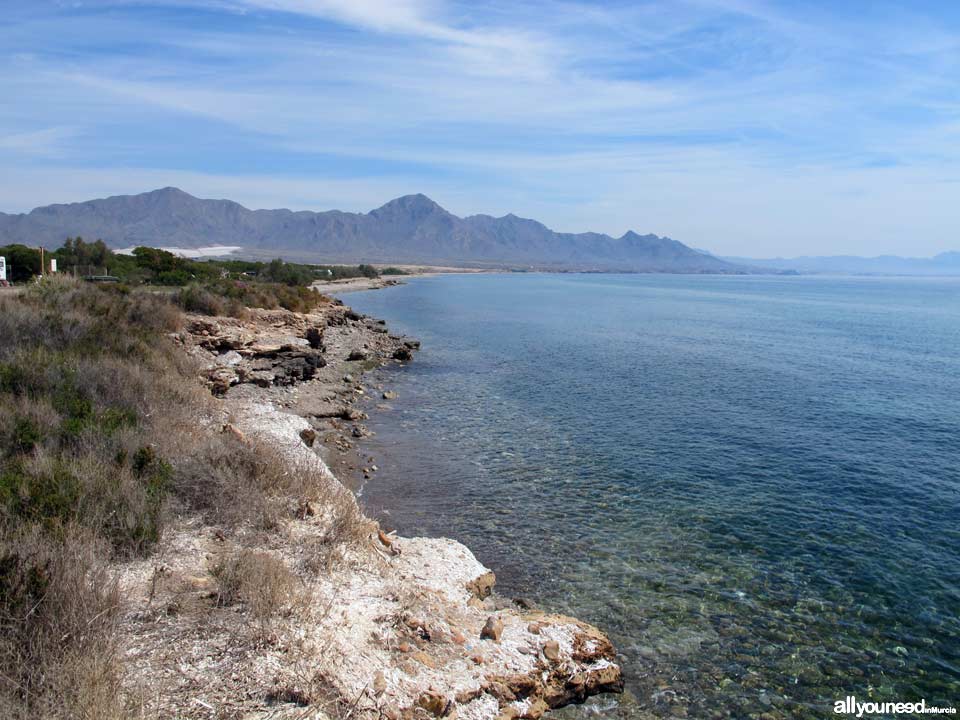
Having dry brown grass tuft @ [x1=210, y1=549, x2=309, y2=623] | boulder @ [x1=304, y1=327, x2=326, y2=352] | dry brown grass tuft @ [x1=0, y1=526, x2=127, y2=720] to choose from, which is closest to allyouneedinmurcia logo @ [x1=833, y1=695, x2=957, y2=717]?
dry brown grass tuft @ [x1=210, y1=549, x2=309, y2=623]

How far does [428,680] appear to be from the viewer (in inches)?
290

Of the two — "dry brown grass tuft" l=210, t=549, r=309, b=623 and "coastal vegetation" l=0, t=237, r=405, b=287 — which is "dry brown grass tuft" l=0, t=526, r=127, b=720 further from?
"coastal vegetation" l=0, t=237, r=405, b=287

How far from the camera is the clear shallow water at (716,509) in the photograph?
32.6 feet

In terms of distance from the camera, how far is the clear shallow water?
392 inches

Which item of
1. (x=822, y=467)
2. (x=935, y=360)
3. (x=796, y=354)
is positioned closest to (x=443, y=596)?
(x=822, y=467)

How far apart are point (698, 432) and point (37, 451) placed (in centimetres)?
1831

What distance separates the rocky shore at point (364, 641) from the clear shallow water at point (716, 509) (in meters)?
1.39

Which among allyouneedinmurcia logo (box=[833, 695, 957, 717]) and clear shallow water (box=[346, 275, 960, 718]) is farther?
clear shallow water (box=[346, 275, 960, 718])

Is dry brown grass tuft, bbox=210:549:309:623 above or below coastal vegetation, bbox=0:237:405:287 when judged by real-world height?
below

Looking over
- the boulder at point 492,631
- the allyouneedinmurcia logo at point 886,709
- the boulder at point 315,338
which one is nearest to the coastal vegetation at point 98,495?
the boulder at point 492,631

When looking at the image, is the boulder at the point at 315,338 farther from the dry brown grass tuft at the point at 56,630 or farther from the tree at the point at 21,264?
the dry brown grass tuft at the point at 56,630

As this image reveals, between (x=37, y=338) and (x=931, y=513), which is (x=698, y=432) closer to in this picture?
(x=931, y=513)

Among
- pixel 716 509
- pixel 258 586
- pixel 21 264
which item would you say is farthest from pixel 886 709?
pixel 21 264

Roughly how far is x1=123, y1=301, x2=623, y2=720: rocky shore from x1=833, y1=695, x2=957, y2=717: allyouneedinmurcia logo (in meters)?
2.98
